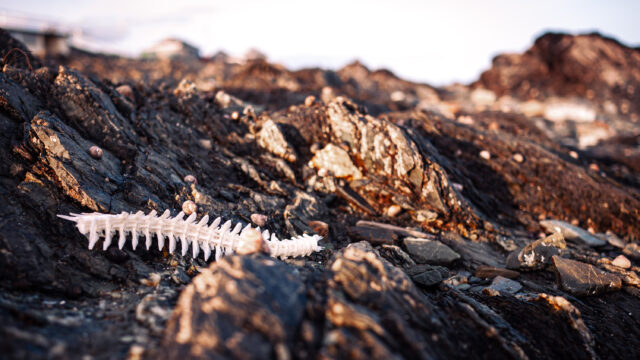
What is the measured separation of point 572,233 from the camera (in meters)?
9.45

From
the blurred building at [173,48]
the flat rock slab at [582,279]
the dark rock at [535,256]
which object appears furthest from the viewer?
→ the blurred building at [173,48]

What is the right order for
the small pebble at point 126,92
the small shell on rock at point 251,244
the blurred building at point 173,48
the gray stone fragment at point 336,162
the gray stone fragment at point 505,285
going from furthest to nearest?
the blurred building at point 173,48, the gray stone fragment at point 336,162, the small pebble at point 126,92, the gray stone fragment at point 505,285, the small shell on rock at point 251,244

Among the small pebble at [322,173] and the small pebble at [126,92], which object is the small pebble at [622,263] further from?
the small pebble at [126,92]

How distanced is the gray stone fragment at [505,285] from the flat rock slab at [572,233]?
4.24 metres

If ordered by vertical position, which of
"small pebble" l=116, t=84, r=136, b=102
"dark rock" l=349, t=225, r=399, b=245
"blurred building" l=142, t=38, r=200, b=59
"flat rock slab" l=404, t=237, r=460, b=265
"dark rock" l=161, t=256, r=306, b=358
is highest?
"blurred building" l=142, t=38, r=200, b=59

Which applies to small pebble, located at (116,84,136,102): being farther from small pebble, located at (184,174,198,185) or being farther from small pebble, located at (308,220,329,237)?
small pebble, located at (308,220,329,237)

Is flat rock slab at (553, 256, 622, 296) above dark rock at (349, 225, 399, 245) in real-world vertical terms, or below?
below

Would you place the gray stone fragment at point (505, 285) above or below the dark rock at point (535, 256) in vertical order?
below

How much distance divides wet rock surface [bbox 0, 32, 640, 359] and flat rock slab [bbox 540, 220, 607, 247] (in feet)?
0.22

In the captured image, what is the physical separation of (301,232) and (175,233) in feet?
9.99

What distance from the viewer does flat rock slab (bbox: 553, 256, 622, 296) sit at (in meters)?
6.23

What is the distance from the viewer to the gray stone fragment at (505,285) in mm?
6384

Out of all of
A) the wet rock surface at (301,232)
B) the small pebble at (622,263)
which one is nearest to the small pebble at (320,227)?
the wet rock surface at (301,232)

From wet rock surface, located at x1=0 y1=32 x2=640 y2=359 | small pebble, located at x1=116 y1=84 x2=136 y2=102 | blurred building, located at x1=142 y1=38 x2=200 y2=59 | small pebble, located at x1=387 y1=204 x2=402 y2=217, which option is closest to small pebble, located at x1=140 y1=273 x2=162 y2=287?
wet rock surface, located at x1=0 y1=32 x2=640 y2=359
